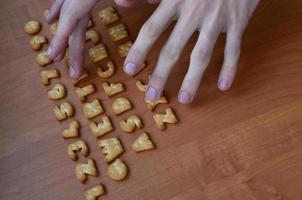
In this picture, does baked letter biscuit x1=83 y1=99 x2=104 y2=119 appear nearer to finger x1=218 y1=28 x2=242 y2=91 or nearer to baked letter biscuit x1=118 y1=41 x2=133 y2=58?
baked letter biscuit x1=118 y1=41 x2=133 y2=58

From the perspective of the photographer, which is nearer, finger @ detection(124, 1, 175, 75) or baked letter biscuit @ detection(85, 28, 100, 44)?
finger @ detection(124, 1, 175, 75)

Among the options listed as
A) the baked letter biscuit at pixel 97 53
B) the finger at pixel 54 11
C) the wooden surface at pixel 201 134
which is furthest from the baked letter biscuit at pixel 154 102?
the finger at pixel 54 11

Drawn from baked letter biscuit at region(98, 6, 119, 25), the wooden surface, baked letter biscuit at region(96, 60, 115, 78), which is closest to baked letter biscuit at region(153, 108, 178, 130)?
the wooden surface

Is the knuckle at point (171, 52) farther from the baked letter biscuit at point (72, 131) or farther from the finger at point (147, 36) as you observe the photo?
the baked letter biscuit at point (72, 131)

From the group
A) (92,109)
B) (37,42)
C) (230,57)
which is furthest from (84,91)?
(230,57)

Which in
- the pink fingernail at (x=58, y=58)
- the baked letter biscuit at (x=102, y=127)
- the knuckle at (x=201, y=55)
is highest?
the knuckle at (x=201, y=55)

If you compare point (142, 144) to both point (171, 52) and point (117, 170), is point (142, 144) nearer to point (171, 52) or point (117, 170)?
point (117, 170)

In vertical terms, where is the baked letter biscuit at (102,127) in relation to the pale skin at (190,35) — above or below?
below

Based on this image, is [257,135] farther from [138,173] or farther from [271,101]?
[138,173]
